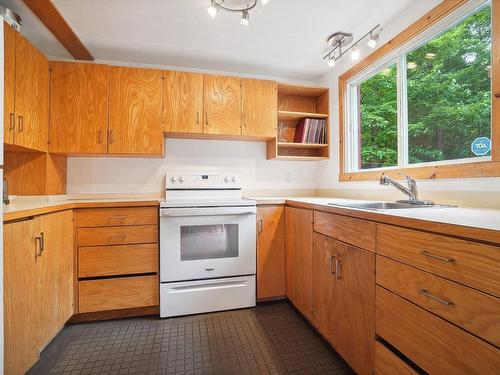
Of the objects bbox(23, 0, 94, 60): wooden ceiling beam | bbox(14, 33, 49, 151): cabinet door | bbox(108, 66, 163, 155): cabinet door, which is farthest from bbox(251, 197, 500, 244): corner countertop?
bbox(23, 0, 94, 60): wooden ceiling beam

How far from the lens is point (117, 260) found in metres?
1.84

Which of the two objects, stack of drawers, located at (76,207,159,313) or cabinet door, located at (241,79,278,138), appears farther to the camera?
cabinet door, located at (241,79,278,138)

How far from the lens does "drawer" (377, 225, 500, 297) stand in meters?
0.68

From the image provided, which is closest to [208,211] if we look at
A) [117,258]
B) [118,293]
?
[117,258]

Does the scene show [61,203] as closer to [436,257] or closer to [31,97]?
[31,97]

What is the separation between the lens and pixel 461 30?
4.76 feet

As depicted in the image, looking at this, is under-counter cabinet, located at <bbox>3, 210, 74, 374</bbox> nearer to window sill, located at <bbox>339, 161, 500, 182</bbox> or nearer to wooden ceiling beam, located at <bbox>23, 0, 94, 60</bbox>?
wooden ceiling beam, located at <bbox>23, 0, 94, 60</bbox>

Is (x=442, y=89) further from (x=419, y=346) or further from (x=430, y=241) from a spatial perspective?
(x=419, y=346)

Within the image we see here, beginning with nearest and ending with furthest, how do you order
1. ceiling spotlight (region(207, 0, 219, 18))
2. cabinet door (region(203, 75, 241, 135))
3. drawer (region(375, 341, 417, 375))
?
drawer (region(375, 341, 417, 375)) < ceiling spotlight (region(207, 0, 219, 18)) < cabinet door (region(203, 75, 241, 135))

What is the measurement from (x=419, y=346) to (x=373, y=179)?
51.9 inches

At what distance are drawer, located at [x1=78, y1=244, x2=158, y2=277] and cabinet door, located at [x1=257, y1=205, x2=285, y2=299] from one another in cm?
86

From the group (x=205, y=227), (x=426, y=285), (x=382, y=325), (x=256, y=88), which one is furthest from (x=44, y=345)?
(x=256, y=88)

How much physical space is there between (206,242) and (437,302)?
1531mm

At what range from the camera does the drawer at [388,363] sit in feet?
3.11
